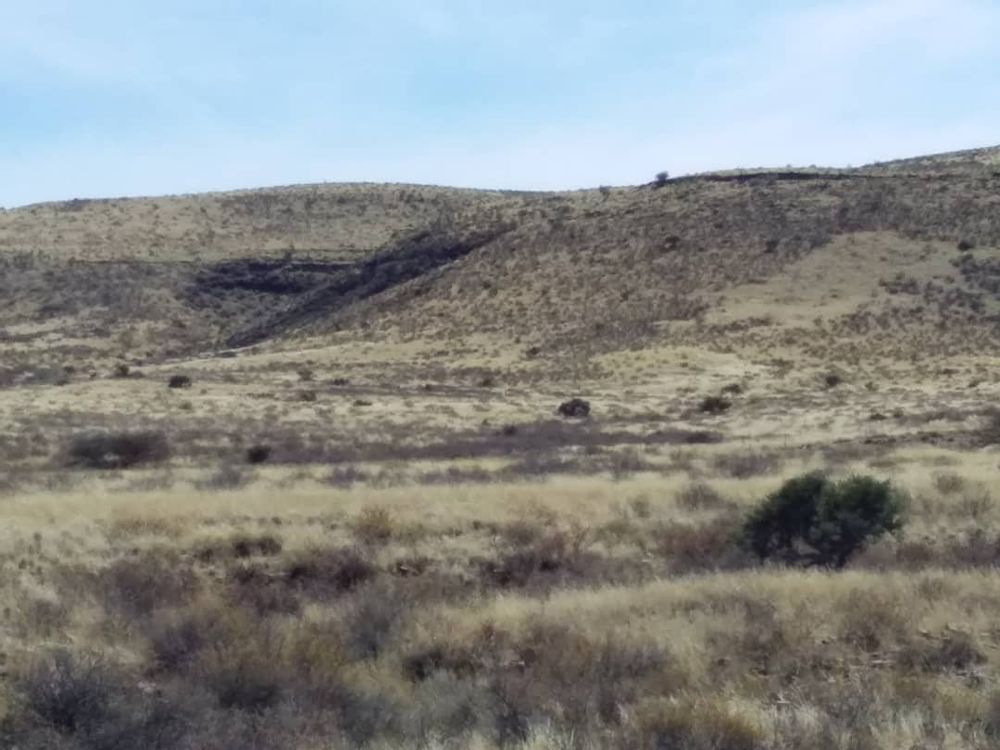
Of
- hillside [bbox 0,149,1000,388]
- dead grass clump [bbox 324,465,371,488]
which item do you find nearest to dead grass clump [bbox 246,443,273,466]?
dead grass clump [bbox 324,465,371,488]

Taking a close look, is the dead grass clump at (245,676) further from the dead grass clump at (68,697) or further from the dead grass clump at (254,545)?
the dead grass clump at (254,545)

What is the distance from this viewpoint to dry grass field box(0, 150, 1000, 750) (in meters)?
9.42

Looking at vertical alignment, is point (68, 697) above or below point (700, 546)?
above

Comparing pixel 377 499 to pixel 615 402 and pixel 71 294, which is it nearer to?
pixel 615 402

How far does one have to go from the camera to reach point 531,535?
18.4 meters

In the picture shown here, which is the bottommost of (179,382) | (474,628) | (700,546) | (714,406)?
(714,406)

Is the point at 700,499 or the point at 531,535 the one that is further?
the point at 700,499

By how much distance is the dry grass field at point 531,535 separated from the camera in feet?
30.9

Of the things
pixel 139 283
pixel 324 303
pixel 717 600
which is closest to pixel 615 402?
pixel 717 600

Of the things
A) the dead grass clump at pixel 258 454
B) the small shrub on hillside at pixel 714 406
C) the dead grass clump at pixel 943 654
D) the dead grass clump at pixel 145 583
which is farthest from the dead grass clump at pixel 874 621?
the small shrub on hillside at pixel 714 406

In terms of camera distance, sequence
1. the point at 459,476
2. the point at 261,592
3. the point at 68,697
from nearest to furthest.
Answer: the point at 68,697 → the point at 261,592 → the point at 459,476

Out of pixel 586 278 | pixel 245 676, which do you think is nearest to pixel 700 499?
pixel 245 676

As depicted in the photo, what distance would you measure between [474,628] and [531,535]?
6.45 meters

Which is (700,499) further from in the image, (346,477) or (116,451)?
(116,451)
